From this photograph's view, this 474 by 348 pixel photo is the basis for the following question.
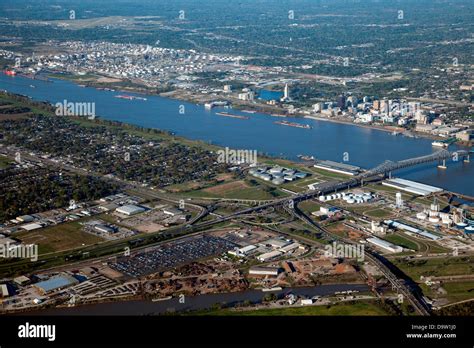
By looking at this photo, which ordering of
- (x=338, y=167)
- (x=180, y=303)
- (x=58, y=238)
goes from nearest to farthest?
(x=180, y=303) < (x=58, y=238) < (x=338, y=167)

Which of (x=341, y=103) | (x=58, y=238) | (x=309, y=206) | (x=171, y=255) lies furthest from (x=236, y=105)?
(x=171, y=255)

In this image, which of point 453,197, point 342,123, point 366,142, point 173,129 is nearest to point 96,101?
point 173,129

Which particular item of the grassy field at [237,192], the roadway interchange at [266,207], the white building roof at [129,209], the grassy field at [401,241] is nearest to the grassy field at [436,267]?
the roadway interchange at [266,207]

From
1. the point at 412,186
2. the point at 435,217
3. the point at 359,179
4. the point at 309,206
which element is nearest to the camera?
the point at 435,217

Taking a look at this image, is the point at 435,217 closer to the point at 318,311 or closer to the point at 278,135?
the point at 318,311

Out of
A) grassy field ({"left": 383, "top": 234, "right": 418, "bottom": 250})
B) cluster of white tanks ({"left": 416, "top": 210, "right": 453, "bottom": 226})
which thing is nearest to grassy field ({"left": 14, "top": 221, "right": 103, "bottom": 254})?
grassy field ({"left": 383, "top": 234, "right": 418, "bottom": 250})

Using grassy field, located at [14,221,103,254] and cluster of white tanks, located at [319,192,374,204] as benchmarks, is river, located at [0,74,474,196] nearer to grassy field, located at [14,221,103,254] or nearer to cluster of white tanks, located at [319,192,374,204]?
cluster of white tanks, located at [319,192,374,204]
